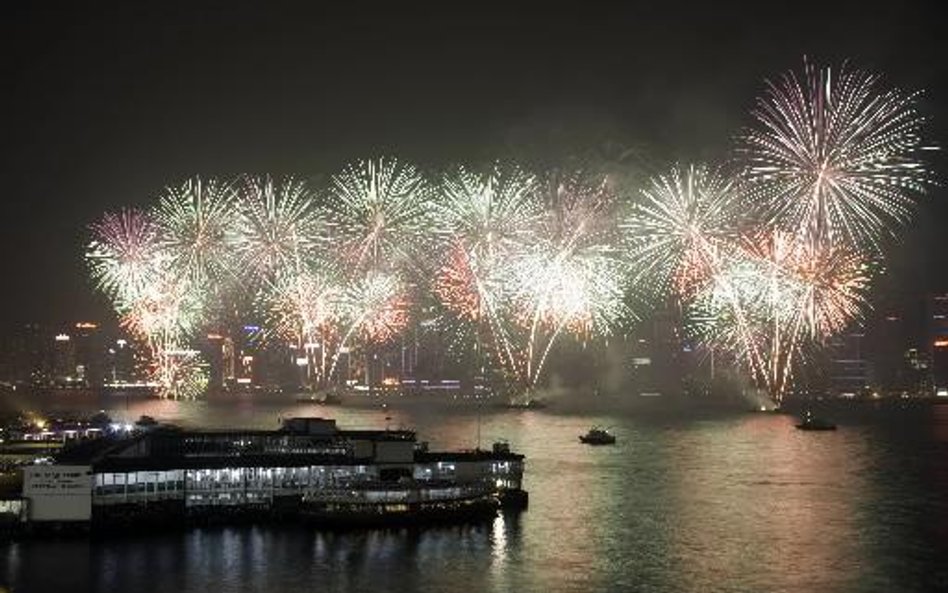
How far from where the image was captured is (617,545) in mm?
27797

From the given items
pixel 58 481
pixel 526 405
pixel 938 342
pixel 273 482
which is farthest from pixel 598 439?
pixel 938 342

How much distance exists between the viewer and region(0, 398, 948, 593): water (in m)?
23.8

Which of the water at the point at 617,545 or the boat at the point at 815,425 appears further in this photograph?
the boat at the point at 815,425

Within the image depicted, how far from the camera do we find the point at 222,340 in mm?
132000

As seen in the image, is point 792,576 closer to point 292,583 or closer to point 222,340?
point 292,583

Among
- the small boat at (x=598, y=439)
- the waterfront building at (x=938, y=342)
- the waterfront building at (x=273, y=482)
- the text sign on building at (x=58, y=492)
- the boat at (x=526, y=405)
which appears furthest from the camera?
the waterfront building at (x=938, y=342)

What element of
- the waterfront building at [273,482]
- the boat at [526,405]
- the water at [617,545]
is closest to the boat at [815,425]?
the water at [617,545]

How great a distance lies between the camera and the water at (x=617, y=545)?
78.0ft

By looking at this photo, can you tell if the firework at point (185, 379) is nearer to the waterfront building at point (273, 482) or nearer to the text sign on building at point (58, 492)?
the waterfront building at point (273, 482)

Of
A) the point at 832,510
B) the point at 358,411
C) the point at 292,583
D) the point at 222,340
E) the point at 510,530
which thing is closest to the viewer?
the point at 292,583

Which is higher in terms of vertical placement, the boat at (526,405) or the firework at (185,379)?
the firework at (185,379)

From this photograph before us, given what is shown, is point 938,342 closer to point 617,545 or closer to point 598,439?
point 598,439

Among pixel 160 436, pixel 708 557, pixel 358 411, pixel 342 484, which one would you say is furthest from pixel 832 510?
pixel 358 411

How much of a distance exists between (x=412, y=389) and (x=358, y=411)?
144 feet
